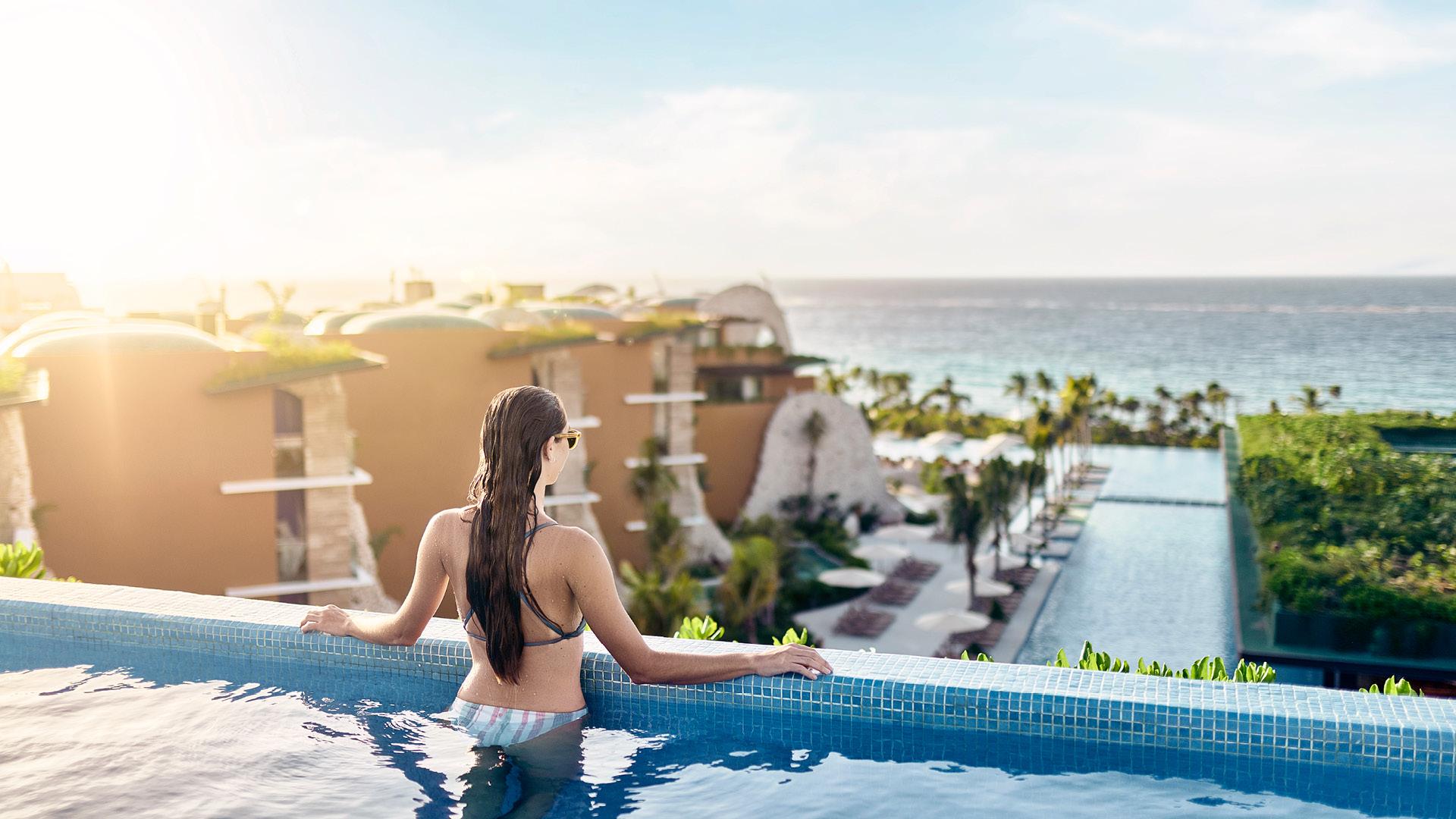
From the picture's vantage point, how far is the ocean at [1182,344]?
100 metres

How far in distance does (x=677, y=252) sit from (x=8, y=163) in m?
76.1

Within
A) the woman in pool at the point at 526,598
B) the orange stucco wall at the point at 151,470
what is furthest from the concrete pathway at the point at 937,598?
the woman in pool at the point at 526,598

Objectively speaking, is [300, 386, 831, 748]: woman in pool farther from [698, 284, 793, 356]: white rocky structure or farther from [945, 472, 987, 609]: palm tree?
[698, 284, 793, 356]: white rocky structure

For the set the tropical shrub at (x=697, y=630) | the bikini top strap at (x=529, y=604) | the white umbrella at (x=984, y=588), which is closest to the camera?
the bikini top strap at (x=529, y=604)

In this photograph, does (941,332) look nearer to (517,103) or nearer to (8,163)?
(517,103)

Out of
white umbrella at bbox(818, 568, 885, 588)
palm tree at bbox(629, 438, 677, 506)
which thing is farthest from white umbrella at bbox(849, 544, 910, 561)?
palm tree at bbox(629, 438, 677, 506)

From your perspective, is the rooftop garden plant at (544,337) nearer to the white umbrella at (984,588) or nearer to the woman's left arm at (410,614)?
the white umbrella at (984,588)

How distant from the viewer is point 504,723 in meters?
4.84

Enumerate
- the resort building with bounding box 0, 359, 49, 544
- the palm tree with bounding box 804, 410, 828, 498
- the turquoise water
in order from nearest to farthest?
1. the resort building with bounding box 0, 359, 49, 544
2. the turquoise water
3. the palm tree with bounding box 804, 410, 828, 498

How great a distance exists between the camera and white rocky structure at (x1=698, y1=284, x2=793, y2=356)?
3875 cm

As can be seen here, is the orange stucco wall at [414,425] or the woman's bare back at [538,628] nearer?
the woman's bare back at [538,628]

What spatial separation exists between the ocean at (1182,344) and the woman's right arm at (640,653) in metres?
76.1

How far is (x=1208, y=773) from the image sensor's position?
16.3ft

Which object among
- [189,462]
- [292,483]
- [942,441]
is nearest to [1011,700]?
[189,462]
